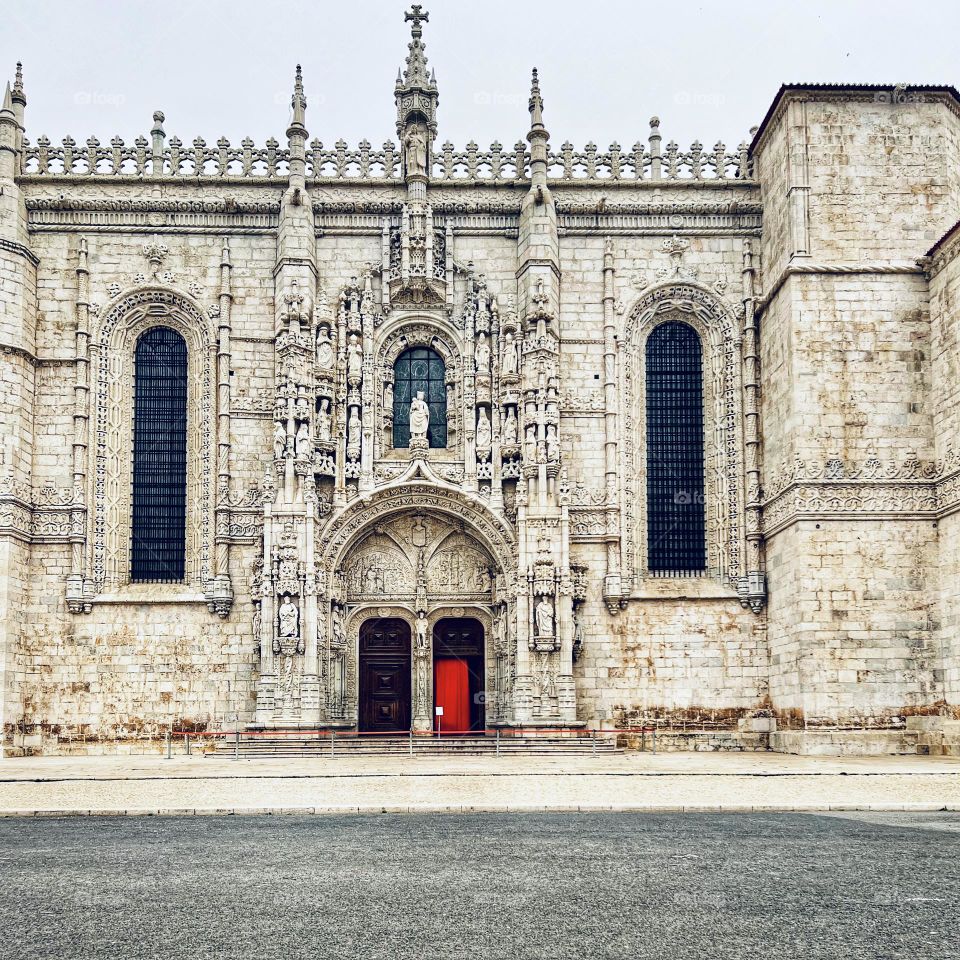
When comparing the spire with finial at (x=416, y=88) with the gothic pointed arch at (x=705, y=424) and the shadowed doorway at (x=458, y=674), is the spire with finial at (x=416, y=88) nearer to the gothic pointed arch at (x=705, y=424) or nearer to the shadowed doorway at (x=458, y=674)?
the gothic pointed arch at (x=705, y=424)

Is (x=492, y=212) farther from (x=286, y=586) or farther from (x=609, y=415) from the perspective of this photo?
(x=286, y=586)

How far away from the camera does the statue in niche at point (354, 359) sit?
31953 mm

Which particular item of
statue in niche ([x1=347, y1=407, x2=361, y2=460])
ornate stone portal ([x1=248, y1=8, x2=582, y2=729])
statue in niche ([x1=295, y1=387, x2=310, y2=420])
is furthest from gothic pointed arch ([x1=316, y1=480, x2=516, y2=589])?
statue in niche ([x1=295, y1=387, x2=310, y2=420])

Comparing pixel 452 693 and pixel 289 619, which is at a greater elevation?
pixel 289 619

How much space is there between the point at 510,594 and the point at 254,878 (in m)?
20.4

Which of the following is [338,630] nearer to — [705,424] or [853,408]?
[705,424]

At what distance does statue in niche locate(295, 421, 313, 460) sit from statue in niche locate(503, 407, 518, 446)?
4969 millimetres

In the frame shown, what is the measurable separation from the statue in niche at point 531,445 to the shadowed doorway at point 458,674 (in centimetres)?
465

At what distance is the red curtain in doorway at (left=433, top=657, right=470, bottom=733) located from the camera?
1259 inches

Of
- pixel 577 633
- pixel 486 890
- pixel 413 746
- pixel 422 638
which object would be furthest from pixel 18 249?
pixel 486 890

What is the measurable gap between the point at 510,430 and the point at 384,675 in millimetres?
7148

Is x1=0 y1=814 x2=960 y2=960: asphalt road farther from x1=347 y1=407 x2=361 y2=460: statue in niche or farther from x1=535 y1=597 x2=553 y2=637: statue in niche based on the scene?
x1=347 y1=407 x2=361 y2=460: statue in niche

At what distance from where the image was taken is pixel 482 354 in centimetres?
3225

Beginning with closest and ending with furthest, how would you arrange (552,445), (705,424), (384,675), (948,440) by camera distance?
(948,440) → (552,445) → (384,675) → (705,424)
